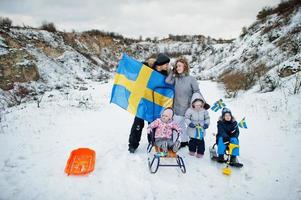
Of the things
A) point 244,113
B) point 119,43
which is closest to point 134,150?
point 244,113

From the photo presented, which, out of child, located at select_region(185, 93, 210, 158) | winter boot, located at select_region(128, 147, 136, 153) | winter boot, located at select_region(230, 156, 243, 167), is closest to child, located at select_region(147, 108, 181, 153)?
child, located at select_region(185, 93, 210, 158)

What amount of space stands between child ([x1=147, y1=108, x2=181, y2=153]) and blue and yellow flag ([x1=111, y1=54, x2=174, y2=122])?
41 cm

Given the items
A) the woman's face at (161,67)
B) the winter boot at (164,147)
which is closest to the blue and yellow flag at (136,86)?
the woman's face at (161,67)

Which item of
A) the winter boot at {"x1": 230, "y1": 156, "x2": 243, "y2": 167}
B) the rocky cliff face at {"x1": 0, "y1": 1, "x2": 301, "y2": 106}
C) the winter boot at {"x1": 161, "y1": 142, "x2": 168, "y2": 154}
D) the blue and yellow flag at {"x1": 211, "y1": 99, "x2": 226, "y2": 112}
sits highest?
the rocky cliff face at {"x1": 0, "y1": 1, "x2": 301, "y2": 106}

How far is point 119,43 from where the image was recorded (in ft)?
137

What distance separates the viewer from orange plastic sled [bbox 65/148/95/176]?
13.9 ft

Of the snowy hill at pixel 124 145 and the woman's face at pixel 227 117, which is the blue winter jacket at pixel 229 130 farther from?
the snowy hill at pixel 124 145

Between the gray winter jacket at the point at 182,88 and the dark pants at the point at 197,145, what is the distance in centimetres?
69

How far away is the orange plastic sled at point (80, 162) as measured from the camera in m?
4.24

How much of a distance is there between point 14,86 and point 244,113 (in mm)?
11307

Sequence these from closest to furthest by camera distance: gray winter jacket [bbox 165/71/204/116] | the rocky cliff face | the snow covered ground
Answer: the snow covered ground
gray winter jacket [bbox 165/71/204/116]
the rocky cliff face

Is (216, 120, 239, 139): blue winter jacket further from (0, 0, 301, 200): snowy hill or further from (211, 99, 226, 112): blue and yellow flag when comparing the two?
(0, 0, 301, 200): snowy hill

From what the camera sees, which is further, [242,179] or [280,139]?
[280,139]

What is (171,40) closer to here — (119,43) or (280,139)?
(119,43)
